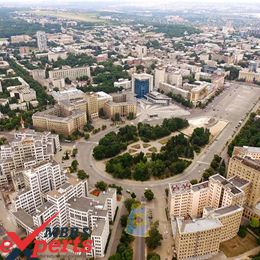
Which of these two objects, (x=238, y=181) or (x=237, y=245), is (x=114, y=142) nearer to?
(x=238, y=181)

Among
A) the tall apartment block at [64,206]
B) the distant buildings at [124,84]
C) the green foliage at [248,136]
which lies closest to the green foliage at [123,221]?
the tall apartment block at [64,206]

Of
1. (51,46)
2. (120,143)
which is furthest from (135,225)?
(51,46)

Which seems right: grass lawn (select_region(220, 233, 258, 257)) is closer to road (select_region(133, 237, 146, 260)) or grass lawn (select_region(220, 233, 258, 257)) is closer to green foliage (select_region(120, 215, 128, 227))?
road (select_region(133, 237, 146, 260))

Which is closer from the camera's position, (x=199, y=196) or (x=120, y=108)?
(x=199, y=196)

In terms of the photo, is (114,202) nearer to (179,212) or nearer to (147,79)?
(179,212)

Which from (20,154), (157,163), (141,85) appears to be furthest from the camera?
(141,85)

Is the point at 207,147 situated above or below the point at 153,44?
below

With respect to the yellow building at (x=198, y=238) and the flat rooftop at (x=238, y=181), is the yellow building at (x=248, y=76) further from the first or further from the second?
the yellow building at (x=198, y=238)

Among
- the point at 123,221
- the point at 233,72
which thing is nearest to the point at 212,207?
the point at 123,221
